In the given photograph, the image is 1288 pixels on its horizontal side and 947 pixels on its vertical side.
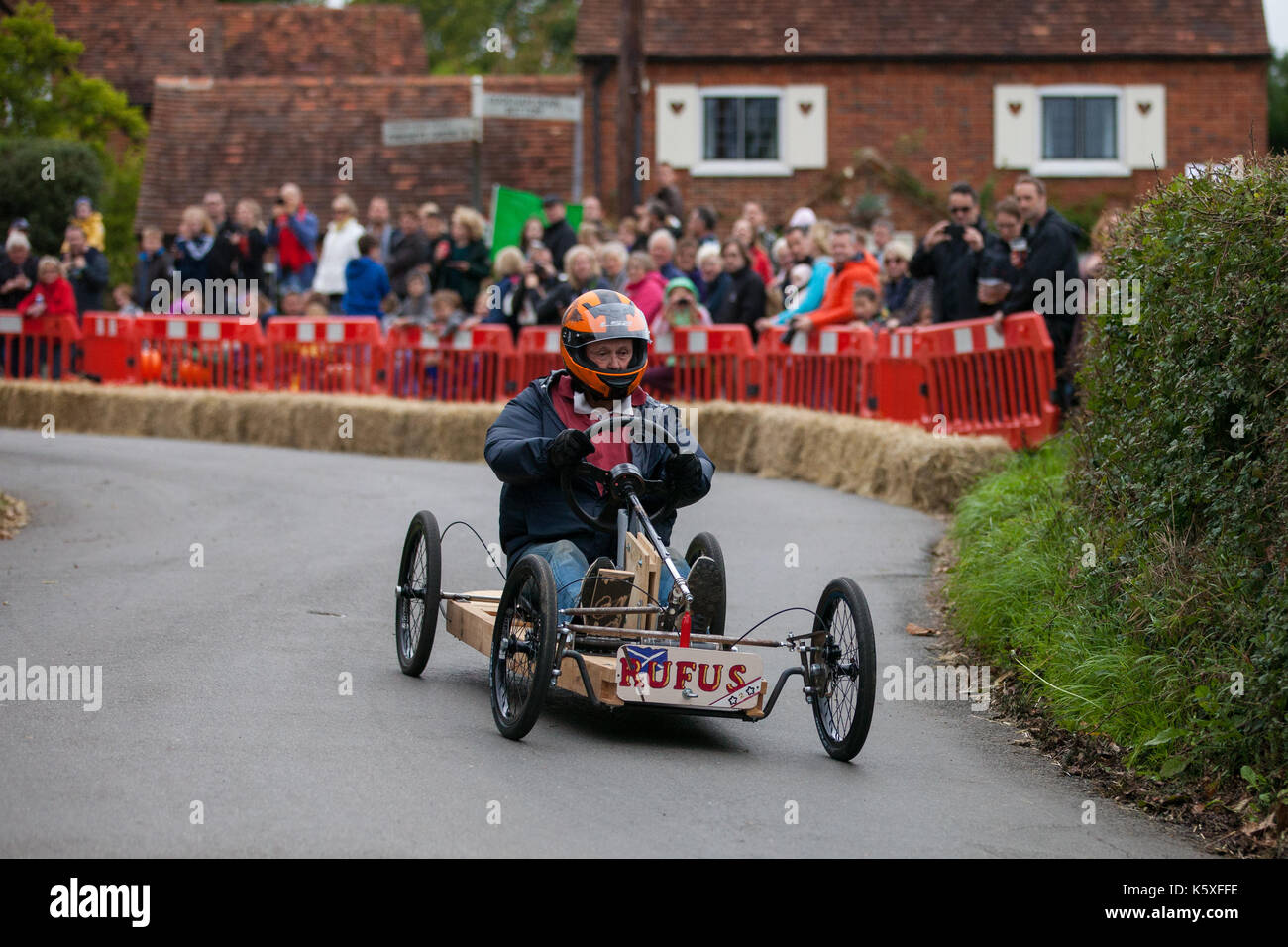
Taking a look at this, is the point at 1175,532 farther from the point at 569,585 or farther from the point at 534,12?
the point at 534,12

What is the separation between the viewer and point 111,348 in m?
22.6

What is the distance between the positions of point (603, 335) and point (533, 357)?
11.3 metres

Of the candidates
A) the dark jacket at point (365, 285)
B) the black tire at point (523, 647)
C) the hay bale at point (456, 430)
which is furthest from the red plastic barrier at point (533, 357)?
the black tire at point (523, 647)

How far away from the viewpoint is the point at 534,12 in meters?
63.8

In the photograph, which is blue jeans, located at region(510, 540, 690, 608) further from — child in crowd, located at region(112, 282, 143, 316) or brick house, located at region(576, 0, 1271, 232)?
brick house, located at region(576, 0, 1271, 232)

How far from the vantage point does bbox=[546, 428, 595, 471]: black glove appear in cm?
773

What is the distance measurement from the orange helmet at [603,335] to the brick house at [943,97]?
1072 inches

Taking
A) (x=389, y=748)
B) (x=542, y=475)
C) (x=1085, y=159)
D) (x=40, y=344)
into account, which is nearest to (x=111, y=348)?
(x=40, y=344)

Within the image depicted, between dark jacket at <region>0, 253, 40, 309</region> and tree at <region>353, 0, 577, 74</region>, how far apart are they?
37.6 metres

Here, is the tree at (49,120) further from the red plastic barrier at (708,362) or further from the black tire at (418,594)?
the black tire at (418,594)

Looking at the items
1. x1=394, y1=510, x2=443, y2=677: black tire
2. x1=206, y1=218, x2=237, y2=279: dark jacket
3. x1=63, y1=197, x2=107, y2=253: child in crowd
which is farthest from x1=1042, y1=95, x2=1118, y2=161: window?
x1=394, y1=510, x2=443, y2=677: black tire

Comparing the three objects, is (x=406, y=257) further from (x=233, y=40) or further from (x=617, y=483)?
(x=233, y=40)

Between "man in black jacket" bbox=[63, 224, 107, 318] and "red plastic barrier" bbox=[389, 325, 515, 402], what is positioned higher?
"man in black jacket" bbox=[63, 224, 107, 318]
